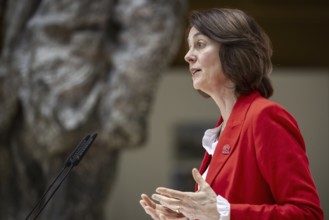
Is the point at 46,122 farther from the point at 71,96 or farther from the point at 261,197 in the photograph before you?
the point at 261,197

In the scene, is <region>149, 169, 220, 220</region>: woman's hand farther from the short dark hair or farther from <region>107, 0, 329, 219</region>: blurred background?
<region>107, 0, 329, 219</region>: blurred background

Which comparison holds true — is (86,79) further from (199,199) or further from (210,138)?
(199,199)

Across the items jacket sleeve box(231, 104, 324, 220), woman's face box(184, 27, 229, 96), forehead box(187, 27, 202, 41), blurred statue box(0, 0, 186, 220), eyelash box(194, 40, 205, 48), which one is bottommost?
blurred statue box(0, 0, 186, 220)

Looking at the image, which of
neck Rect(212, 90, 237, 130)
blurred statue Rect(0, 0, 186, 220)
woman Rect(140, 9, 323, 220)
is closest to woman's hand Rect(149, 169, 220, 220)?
woman Rect(140, 9, 323, 220)

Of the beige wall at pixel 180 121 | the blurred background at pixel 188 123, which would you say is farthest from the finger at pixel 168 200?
the beige wall at pixel 180 121

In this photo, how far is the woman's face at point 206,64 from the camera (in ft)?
4.94

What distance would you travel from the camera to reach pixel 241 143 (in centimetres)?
144

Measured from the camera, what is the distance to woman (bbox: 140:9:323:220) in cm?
135

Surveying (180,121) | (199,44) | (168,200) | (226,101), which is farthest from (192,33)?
(180,121)

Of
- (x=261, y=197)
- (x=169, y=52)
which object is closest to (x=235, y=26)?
(x=261, y=197)

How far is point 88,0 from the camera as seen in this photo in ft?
15.6

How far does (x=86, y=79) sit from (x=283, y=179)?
351 cm

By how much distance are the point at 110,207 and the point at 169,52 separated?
126 inches

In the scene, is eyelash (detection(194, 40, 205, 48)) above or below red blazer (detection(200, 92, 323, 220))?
above
